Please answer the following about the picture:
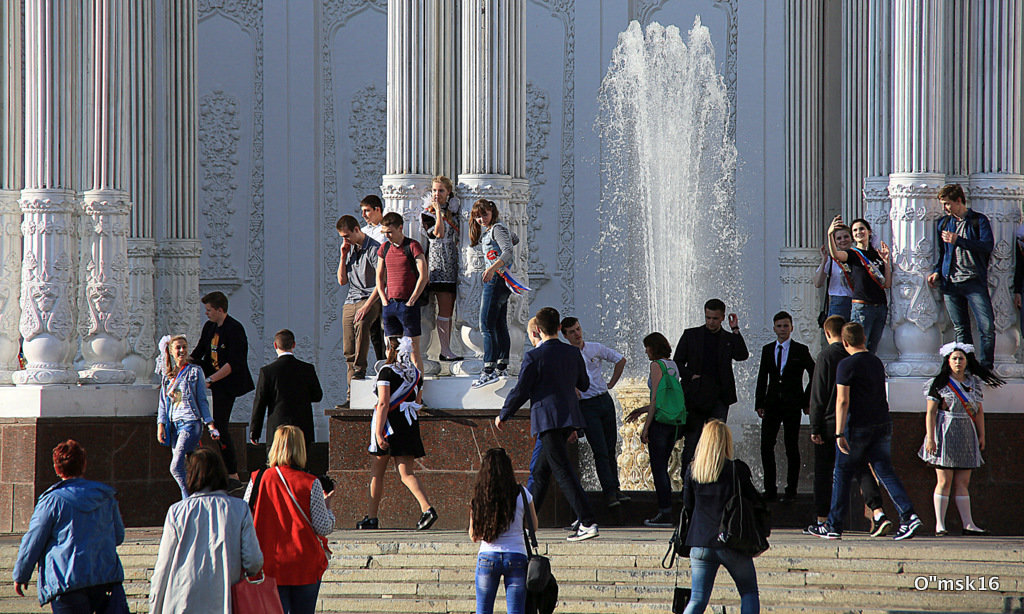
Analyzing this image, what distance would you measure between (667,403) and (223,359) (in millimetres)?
4591

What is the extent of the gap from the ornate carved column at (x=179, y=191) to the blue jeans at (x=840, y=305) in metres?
8.75

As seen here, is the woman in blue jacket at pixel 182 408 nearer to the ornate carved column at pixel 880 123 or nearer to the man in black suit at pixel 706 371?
the man in black suit at pixel 706 371

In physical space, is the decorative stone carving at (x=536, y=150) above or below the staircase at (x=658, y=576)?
above

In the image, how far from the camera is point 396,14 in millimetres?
14352

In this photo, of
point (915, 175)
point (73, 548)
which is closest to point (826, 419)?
point (915, 175)

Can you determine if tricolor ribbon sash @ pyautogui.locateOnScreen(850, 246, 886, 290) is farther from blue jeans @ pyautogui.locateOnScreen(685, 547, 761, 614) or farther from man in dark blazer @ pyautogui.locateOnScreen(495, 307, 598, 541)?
blue jeans @ pyautogui.locateOnScreen(685, 547, 761, 614)

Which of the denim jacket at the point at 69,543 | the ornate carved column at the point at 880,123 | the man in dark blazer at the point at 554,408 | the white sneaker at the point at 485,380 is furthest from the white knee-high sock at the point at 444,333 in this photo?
the denim jacket at the point at 69,543

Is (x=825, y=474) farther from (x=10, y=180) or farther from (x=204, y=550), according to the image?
(x=10, y=180)

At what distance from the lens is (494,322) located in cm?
1331

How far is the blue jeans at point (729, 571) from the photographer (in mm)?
7961

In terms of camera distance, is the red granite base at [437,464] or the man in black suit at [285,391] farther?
the red granite base at [437,464]

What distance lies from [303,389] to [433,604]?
322 centimetres

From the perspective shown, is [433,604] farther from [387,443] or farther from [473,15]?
[473,15]

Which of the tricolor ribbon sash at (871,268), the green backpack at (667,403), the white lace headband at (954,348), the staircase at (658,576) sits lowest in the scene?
the staircase at (658,576)
